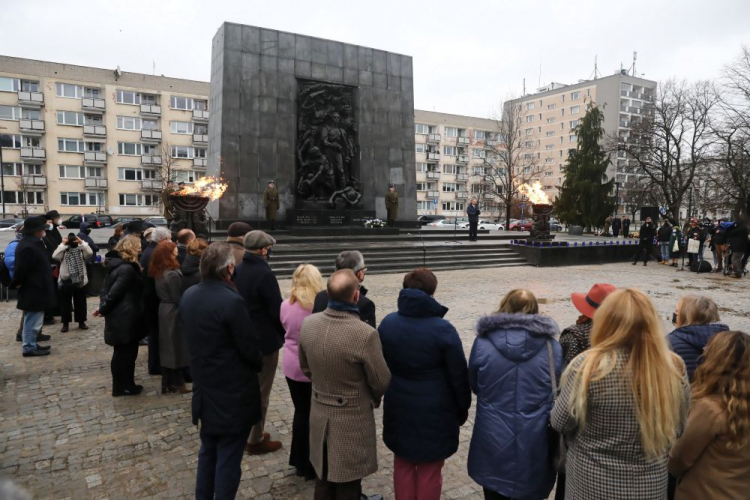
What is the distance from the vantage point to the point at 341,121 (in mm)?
20438

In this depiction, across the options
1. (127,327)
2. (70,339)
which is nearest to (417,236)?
(70,339)

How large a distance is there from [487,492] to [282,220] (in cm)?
1788

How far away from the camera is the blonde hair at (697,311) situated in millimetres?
3135

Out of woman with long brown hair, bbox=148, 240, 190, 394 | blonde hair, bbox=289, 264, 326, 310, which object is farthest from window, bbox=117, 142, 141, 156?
blonde hair, bbox=289, 264, 326, 310

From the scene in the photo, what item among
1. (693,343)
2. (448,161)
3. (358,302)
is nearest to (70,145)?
(448,161)

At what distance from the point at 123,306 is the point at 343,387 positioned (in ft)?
12.2

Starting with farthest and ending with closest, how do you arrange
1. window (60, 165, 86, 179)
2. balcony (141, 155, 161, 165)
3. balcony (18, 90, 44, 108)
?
balcony (141, 155, 161, 165) → window (60, 165, 86, 179) → balcony (18, 90, 44, 108)

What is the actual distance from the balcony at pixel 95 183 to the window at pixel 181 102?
35.8 ft

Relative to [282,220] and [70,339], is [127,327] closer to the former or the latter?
[70,339]

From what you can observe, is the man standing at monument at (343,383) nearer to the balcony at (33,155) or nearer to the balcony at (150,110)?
the balcony at (150,110)

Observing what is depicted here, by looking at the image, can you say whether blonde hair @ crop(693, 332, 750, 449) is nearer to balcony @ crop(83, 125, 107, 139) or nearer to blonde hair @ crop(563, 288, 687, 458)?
blonde hair @ crop(563, 288, 687, 458)

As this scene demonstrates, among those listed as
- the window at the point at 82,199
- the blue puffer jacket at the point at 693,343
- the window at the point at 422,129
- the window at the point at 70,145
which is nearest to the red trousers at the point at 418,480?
the blue puffer jacket at the point at 693,343

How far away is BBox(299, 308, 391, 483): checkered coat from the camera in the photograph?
2.75 m

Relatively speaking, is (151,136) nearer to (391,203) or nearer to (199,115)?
(199,115)
